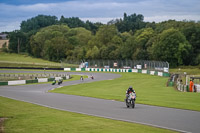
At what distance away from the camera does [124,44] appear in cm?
11912

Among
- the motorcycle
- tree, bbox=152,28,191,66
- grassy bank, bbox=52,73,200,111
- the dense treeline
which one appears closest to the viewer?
the motorcycle

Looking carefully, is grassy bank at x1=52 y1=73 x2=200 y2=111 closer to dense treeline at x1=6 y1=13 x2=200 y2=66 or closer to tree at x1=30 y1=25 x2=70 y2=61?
dense treeline at x1=6 y1=13 x2=200 y2=66

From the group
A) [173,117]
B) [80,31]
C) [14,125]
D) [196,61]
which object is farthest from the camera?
[80,31]

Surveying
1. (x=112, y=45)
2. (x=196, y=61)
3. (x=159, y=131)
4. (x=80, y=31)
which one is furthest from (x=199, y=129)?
(x=80, y=31)

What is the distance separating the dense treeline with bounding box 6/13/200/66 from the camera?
97250 mm

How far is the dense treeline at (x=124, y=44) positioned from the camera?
9725 cm

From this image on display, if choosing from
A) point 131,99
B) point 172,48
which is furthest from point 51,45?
point 131,99

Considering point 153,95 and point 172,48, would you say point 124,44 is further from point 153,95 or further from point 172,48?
point 153,95

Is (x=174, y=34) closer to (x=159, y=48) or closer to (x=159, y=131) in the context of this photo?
(x=159, y=48)

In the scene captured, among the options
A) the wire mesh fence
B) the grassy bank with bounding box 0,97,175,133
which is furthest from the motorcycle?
the wire mesh fence

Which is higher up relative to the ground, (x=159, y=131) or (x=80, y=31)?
(x=80, y=31)

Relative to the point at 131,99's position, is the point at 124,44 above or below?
above

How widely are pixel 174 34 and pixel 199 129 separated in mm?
85925

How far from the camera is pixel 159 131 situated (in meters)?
13.9
